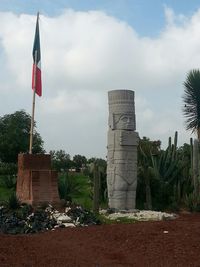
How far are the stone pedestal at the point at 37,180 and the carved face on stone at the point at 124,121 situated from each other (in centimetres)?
251

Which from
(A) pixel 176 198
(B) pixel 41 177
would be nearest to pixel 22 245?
(B) pixel 41 177

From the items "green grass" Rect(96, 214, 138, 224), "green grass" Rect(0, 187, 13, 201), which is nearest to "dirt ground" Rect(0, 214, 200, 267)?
"green grass" Rect(96, 214, 138, 224)

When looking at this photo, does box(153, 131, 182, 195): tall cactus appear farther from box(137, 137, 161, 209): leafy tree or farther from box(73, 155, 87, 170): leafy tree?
box(73, 155, 87, 170): leafy tree

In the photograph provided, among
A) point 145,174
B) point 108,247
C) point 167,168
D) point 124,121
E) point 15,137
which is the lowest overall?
point 108,247

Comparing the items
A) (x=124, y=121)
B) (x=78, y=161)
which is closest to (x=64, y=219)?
(x=124, y=121)

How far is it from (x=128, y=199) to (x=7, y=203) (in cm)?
409

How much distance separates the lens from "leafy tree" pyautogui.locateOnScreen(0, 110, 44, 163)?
164 feet

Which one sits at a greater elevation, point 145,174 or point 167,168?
point 167,168

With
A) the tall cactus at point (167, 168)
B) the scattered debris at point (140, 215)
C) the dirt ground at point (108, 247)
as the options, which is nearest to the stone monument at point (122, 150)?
the scattered debris at point (140, 215)

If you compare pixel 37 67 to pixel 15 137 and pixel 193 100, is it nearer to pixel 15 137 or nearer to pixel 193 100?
pixel 193 100

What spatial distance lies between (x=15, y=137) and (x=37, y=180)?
1438 inches

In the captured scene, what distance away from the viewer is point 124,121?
16.3 meters

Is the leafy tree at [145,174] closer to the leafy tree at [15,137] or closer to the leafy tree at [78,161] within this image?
the leafy tree at [15,137]

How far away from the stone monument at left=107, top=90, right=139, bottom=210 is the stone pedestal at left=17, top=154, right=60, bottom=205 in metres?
2.16
